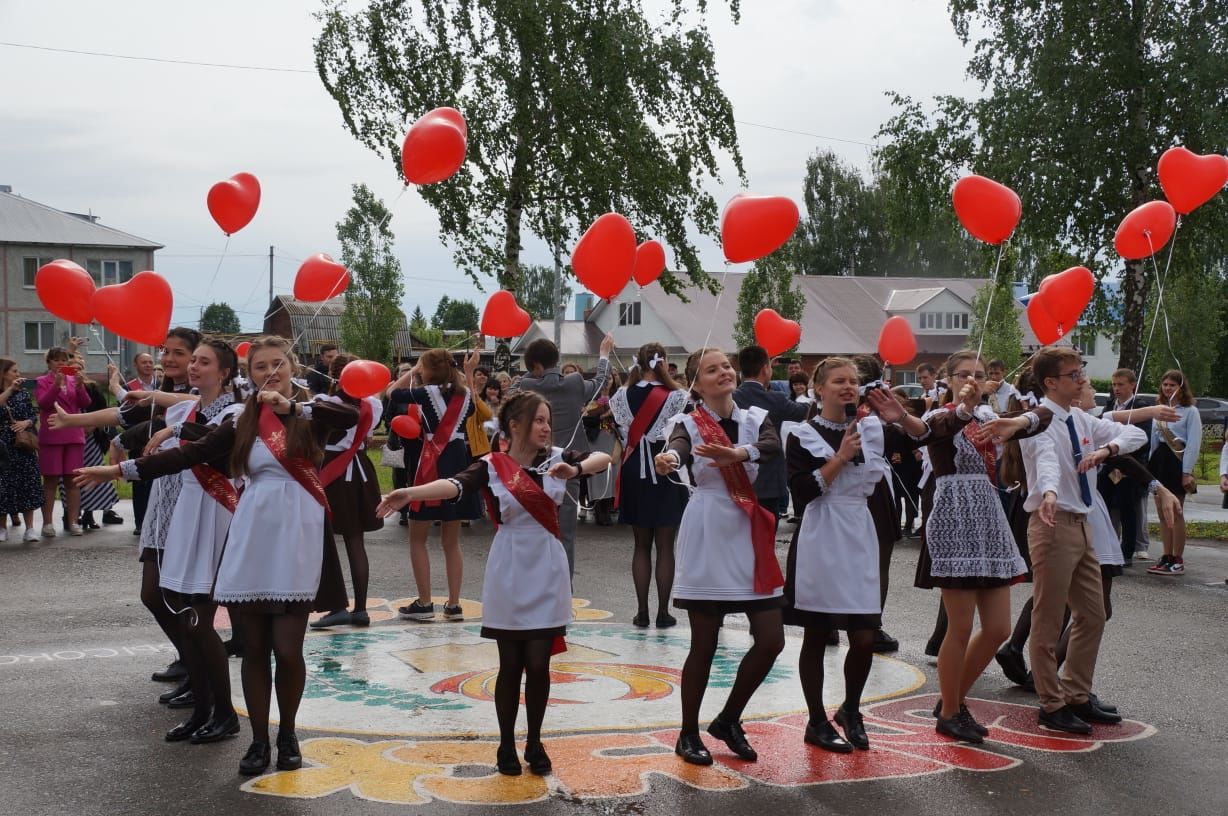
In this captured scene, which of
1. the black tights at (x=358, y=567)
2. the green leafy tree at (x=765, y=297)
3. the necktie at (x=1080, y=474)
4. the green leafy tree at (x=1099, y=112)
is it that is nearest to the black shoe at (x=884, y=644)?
the necktie at (x=1080, y=474)

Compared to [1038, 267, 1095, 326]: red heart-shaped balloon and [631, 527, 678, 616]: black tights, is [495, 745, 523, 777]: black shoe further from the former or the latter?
[1038, 267, 1095, 326]: red heart-shaped balloon

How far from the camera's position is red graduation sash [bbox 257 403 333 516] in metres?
5.75

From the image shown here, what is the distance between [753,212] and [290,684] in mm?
3537

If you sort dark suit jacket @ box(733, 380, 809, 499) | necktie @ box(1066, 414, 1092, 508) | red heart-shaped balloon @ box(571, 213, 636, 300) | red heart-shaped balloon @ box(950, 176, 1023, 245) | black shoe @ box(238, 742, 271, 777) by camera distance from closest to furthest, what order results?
1. black shoe @ box(238, 742, 271, 777)
2. necktie @ box(1066, 414, 1092, 508)
3. red heart-shaped balloon @ box(571, 213, 636, 300)
4. red heart-shaped balloon @ box(950, 176, 1023, 245)
5. dark suit jacket @ box(733, 380, 809, 499)

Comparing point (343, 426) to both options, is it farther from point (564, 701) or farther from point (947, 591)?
point (947, 591)

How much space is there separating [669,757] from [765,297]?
4962cm

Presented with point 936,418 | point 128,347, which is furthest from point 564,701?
point 128,347

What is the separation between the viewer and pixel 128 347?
57.0 m

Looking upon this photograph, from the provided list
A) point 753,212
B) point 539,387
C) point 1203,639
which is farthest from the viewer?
point 539,387

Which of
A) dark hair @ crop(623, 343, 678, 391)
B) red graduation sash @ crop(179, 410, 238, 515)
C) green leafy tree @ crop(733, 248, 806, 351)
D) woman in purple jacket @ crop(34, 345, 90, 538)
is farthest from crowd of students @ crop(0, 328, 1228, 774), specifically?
green leafy tree @ crop(733, 248, 806, 351)

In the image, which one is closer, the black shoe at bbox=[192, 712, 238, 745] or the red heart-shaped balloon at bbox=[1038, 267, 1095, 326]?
the black shoe at bbox=[192, 712, 238, 745]

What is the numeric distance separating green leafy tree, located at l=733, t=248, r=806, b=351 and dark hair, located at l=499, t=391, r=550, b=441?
44.2 meters

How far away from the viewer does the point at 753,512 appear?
19.5 ft

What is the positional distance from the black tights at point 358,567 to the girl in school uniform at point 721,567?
3785 millimetres
